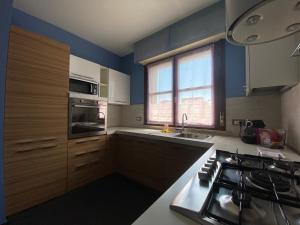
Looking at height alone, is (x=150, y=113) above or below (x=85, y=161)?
above

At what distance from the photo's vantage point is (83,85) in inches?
96.8

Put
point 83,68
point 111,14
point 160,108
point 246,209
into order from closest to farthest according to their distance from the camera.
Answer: point 246,209, point 111,14, point 83,68, point 160,108

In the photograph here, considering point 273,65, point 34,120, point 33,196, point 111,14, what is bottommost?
point 33,196

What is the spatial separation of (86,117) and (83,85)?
62cm

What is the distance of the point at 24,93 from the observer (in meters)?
1.57

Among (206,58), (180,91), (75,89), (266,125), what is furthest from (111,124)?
(266,125)

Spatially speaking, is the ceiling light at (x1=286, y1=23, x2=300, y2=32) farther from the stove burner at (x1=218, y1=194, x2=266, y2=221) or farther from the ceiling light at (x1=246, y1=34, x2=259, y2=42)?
the stove burner at (x1=218, y1=194, x2=266, y2=221)

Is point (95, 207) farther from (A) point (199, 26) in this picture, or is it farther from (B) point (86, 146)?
(A) point (199, 26)

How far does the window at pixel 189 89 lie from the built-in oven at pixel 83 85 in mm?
1025

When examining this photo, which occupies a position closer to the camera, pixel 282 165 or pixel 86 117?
pixel 282 165

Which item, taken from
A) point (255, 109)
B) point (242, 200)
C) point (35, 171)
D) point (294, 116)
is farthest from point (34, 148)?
point (255, 109)

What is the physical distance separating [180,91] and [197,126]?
67 centimetres

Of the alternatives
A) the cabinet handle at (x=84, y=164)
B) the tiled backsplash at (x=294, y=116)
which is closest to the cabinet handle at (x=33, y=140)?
the cabinet handle at (x=84, y=164)

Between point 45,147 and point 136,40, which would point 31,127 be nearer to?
point 45,147
